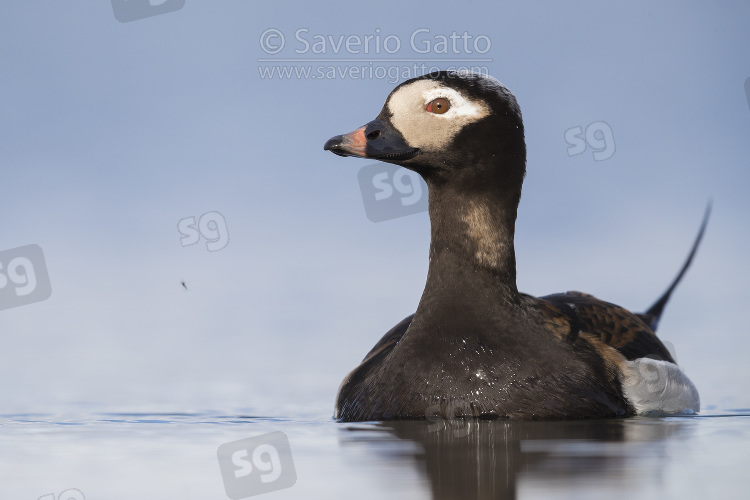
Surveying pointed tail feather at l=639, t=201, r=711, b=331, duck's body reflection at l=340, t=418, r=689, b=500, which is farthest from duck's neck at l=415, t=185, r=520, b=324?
pointed tail feather at l=639, t=201, r=711, b=331

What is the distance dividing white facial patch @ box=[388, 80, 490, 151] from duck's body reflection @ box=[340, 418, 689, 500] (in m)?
1.40

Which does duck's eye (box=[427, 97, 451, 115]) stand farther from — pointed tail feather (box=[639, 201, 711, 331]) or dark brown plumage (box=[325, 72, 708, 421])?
pointed tail feather (box=[639, 201, 711, 331])

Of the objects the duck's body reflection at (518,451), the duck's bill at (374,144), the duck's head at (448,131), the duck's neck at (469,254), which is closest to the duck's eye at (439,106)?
the duck's head at (448,131)

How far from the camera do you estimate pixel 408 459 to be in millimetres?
3932

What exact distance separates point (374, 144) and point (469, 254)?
2.37 ft

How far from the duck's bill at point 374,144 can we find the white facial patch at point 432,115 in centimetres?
5

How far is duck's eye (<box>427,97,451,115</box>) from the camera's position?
5.66 meters

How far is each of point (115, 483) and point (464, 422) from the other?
1.90m

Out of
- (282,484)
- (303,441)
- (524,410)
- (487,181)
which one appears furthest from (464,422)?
(282,484)

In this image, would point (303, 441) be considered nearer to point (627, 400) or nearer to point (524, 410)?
point (524, 410)

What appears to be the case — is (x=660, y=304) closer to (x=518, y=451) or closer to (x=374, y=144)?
(x=374, y=144)

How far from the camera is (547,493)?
3.25 m

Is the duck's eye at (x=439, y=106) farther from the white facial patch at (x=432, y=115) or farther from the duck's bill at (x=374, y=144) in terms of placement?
the duck's bill at (x=374, y=144)

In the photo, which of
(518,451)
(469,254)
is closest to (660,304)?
(469,254)
